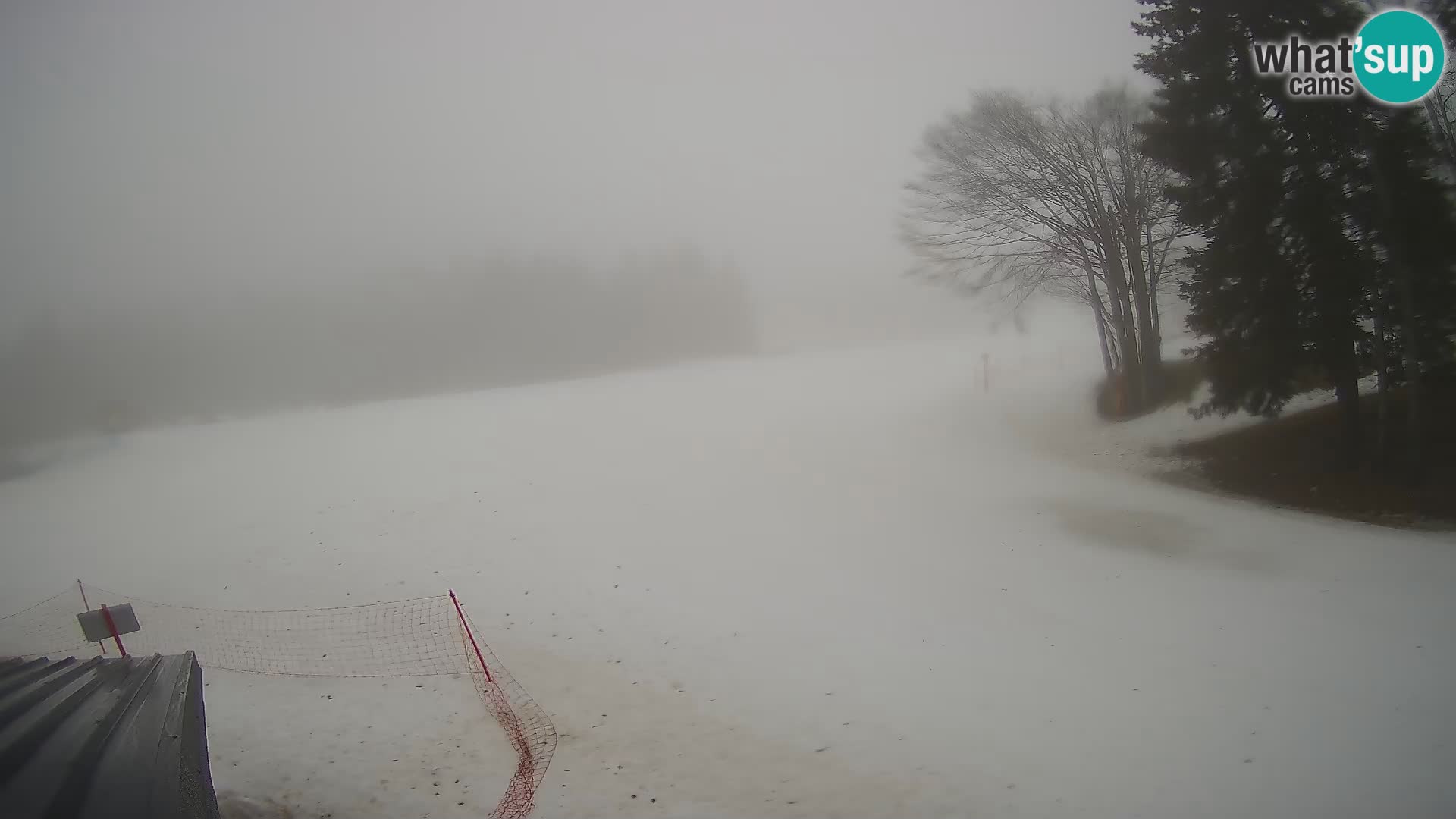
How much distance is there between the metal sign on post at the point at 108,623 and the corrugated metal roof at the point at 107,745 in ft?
6.31

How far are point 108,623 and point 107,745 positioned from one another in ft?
15.7

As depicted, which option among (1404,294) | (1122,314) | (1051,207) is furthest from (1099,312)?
(1404,294)

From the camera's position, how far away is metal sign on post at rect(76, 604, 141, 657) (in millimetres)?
6910

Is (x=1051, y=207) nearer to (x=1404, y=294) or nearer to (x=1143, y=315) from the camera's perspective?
(x=1143, y=315)

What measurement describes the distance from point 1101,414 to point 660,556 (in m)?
13.5

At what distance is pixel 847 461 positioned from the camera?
1565 cm

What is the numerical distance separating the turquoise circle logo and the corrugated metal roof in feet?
54.1

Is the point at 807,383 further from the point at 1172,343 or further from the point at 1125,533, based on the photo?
the point at 1125,533

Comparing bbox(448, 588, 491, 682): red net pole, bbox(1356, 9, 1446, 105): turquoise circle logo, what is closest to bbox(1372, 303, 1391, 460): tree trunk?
bbox(1356, 9, 1446, 105): turquoise circle logo

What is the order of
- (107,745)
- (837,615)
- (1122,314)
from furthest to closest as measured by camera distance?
(1122,314) → (837,615) → (107,745)

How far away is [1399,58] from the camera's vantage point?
924cm

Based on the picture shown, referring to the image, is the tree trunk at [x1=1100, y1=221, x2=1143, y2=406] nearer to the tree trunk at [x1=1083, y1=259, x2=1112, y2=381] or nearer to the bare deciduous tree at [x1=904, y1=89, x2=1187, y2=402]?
the bare deciduous tree at [x1=904, y1=89, x2=1187, y2=402]

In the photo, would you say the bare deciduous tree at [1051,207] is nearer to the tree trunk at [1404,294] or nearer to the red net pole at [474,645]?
the tree trunk at [1404,294]

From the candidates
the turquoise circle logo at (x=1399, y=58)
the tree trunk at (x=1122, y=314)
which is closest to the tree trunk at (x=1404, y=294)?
the turquoise circle logo at (x=1399, y=58)
